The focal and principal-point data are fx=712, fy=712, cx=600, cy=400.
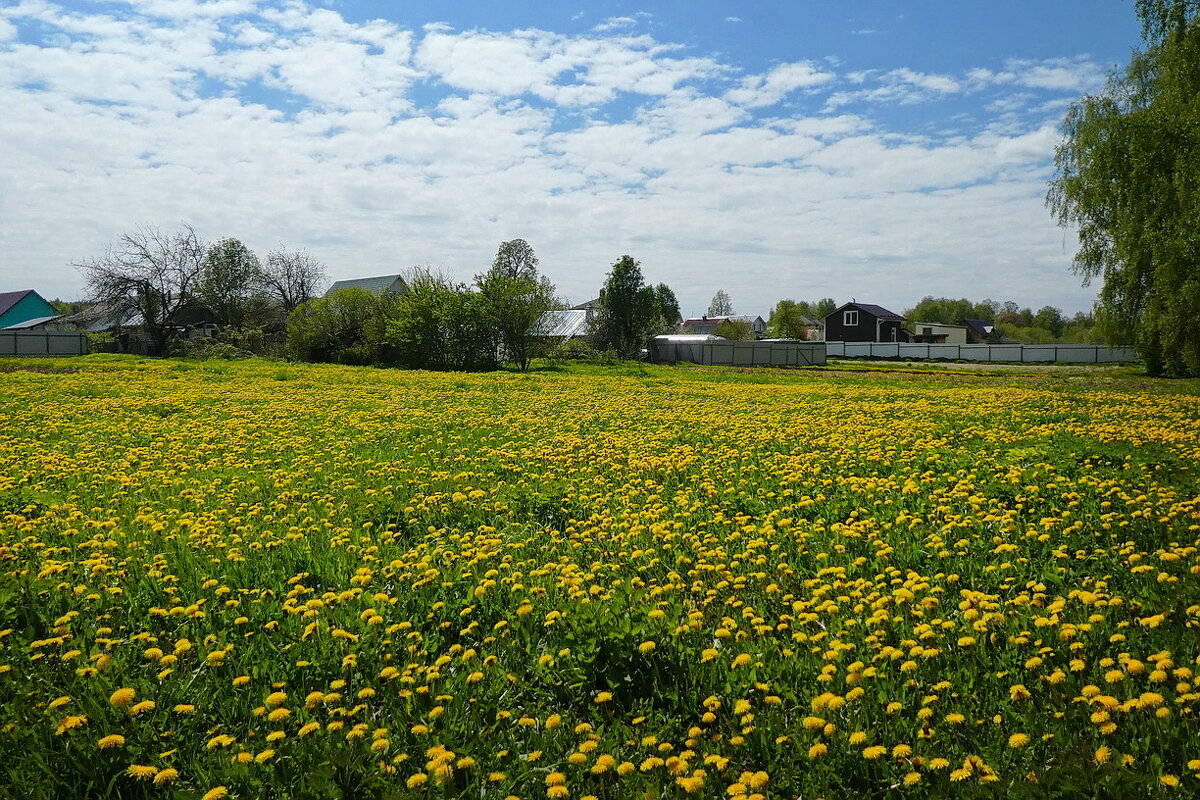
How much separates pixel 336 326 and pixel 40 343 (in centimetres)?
2003

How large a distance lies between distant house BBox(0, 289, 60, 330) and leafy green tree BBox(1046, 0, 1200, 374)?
8452 centimetres

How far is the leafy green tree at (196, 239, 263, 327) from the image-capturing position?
71750 millimetres

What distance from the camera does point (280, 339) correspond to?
2098 inches

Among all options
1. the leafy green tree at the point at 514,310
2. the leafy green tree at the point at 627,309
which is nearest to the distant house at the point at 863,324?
the leafy green tree at the point at 627,309

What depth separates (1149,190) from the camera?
25203 mm

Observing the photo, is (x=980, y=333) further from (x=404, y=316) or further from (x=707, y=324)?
(x=404, y=316)

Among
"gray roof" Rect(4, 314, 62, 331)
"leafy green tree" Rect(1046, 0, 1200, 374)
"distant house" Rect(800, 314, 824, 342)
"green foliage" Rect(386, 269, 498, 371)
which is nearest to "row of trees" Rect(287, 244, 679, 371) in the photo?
"green foliage" Rect(386, 269, 498, 371)

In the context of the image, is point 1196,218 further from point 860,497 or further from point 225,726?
point 225,726

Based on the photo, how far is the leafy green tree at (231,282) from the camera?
235 feet

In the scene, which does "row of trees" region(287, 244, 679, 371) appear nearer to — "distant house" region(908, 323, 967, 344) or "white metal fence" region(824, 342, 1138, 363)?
"white metal fence" region(824, 342, 1138, 363)

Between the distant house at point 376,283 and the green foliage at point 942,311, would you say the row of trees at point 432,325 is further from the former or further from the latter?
the green foliage at point 942,311

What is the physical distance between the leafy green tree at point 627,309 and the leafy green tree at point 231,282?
37.4 meters

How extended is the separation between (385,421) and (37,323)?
80013mm

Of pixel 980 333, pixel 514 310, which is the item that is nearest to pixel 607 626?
pixel 514 310
